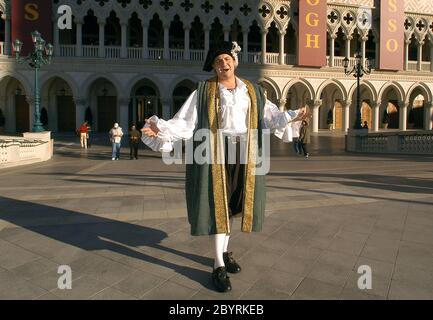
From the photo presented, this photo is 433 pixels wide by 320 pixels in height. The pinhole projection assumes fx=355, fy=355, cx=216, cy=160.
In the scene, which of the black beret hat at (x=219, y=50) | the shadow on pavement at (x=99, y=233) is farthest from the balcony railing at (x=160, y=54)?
the black beret hat at (x=219, y=50)

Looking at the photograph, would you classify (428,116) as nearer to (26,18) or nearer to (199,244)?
(26,18)

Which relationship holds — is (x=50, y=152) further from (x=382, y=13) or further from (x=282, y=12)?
(x=382, y=13)

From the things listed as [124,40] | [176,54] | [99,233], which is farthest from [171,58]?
[99,233]

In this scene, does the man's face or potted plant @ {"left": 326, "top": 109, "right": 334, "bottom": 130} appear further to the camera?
potted plant @ {"left": 326, "top": 109, "right": 334, "bottom": 130}

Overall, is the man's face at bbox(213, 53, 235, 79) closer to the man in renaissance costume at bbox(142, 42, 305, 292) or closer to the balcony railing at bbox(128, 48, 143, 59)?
the man in renaissance costume at bbox(142, 42, 305, 292)

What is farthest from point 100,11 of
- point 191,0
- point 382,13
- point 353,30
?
point 382,13

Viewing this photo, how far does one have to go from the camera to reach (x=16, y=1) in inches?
941

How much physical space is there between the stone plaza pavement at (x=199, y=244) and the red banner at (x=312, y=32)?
21.9 meters

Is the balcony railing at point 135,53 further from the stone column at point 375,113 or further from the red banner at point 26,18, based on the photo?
the stone column at point 375,113

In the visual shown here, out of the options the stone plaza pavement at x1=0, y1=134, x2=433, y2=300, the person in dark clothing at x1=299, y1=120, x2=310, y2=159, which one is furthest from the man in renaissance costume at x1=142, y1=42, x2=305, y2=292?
the person in dark clothing at x1=299, y1=120, x2=310, y2=159

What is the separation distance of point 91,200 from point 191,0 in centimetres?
2335

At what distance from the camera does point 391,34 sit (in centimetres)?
2961

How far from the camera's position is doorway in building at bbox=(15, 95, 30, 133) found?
27.1 metres

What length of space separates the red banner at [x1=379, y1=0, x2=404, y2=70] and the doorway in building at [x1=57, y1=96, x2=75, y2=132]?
2538 centimetres
